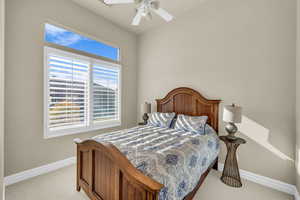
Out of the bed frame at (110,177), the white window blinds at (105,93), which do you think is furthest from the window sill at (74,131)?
the bed frame at (110,177)

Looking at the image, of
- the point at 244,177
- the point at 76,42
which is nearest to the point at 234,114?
the point at 244,177

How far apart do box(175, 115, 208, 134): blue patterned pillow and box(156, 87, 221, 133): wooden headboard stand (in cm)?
Answer: 26

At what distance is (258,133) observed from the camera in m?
2.30

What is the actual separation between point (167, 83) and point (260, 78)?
1.90m

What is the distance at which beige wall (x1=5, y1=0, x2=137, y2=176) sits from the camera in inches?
83.0

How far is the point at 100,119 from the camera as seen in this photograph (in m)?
3.37

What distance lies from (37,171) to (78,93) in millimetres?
1575

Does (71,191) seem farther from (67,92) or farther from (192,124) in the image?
(192,124)

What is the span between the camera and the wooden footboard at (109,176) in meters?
1.06

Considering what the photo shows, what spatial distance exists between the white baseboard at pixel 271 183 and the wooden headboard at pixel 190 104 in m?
0.91

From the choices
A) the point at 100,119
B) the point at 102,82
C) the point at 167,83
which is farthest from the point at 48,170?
the point at 167,83

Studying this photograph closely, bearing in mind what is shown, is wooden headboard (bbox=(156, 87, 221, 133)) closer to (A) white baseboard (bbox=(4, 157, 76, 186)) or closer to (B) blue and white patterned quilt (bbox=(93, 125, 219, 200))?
(B) blue and white patterned quilt (bbox=(93, 125, 219, 200))

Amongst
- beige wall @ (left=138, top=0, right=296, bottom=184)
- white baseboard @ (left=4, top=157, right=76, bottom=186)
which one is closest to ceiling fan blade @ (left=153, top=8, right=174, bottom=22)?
beige wall @ (left=138, top=0, right=296, bottom=184)

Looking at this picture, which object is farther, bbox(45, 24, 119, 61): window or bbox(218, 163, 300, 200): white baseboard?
bbox(45, 24, 119, 61): window
